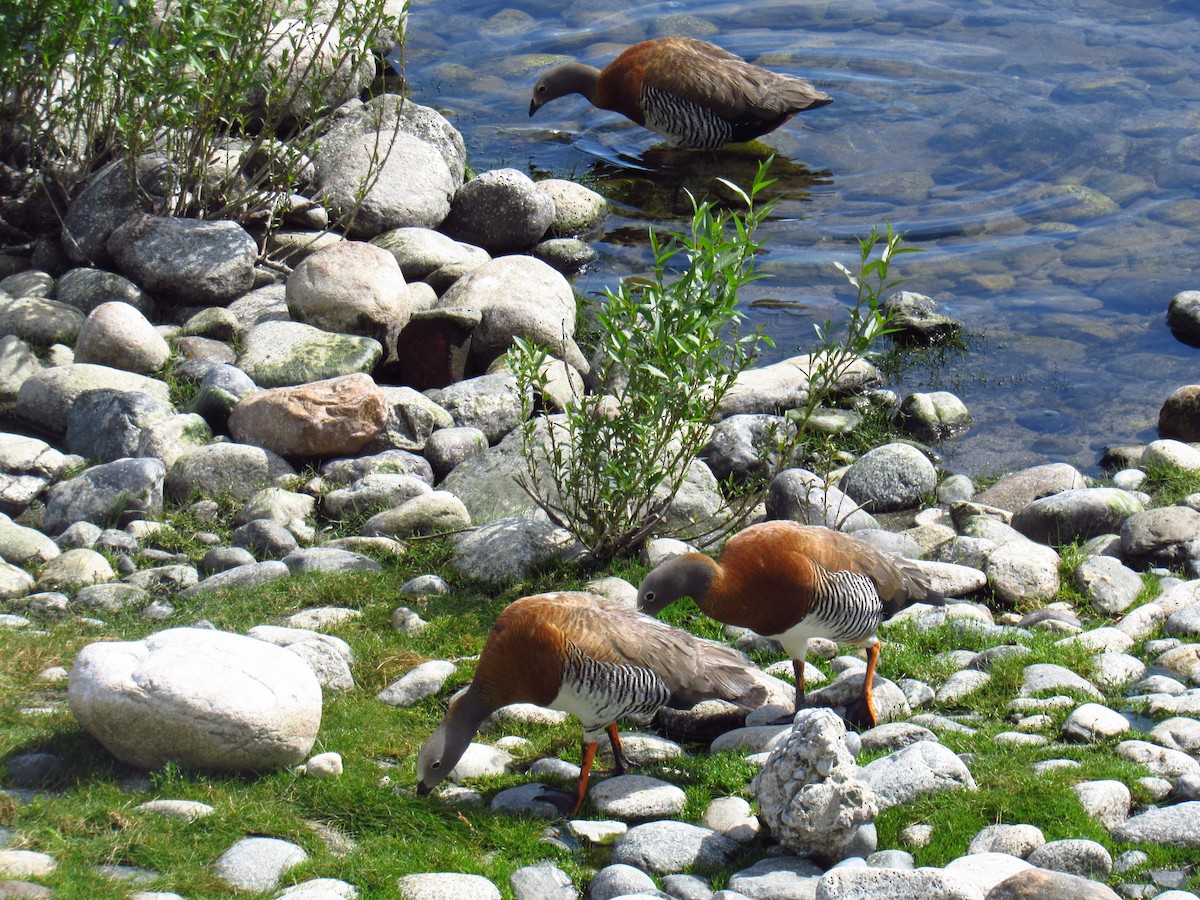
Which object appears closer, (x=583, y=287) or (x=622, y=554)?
(x=622, y=554)

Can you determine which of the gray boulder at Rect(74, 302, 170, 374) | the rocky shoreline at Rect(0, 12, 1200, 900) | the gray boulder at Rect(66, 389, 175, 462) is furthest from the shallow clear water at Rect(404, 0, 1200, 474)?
the gray boulder at Rect(66, 389, 175, 462)

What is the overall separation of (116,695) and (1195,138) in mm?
15196

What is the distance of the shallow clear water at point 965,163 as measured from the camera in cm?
1259

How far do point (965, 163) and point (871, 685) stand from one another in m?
11.0

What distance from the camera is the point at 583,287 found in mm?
13750

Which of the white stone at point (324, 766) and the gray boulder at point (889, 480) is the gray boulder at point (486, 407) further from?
the white stone at point (324, 766)

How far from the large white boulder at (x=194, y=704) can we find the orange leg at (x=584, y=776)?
1.26 meters

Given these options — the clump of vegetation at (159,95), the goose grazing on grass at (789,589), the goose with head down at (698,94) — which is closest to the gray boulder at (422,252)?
the clump of vegetation at (159,95)

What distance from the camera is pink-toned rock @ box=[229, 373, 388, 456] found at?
9727 millimetres

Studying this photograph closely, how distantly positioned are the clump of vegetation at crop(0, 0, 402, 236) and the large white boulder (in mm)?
5543

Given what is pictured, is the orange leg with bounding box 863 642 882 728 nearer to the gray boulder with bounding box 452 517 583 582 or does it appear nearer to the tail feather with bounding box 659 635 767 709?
the tail feather with bounding box 659 635 767 709

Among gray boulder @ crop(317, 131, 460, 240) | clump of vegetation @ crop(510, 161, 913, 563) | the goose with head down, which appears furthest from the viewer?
the goose with head down

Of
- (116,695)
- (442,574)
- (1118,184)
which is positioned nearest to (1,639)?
(116,695)

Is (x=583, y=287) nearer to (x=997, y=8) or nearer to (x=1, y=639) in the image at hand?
(x=1, y=639)
